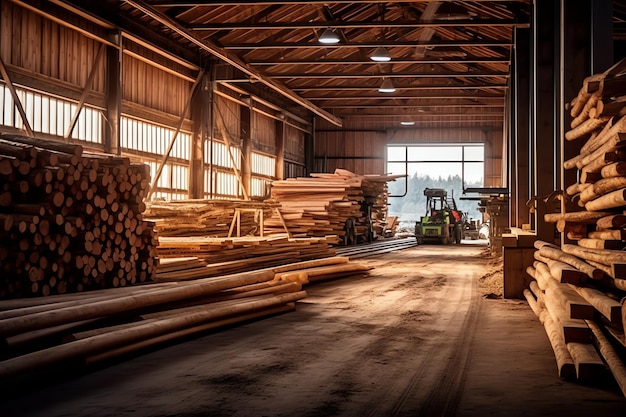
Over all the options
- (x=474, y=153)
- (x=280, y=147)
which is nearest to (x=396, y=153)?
(x=474, y=153)

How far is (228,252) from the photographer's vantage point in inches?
→ 545

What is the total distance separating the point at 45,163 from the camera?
8141 millimetres

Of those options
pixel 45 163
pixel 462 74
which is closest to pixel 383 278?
pixel 45 163

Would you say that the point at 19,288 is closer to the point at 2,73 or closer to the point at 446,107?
the point at 2,73

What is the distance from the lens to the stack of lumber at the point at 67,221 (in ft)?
25.5

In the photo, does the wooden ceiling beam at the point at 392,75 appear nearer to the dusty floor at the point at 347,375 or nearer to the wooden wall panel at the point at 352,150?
the wooden wall panel at the point at 352,150

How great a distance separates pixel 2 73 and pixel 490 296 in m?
9.75

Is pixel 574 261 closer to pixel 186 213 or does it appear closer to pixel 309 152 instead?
pixel 186 213

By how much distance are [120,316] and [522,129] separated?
36.8 feet

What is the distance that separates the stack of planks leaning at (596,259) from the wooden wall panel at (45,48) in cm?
1094

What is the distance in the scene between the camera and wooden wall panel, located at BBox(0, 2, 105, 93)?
1481 centimetres

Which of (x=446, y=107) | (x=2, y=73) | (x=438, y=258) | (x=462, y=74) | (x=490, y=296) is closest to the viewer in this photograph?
(x=490, y=296)

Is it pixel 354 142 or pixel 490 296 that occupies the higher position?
pixel 354 142

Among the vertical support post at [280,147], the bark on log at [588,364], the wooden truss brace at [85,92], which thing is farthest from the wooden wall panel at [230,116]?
the bark on log at [588,364]
